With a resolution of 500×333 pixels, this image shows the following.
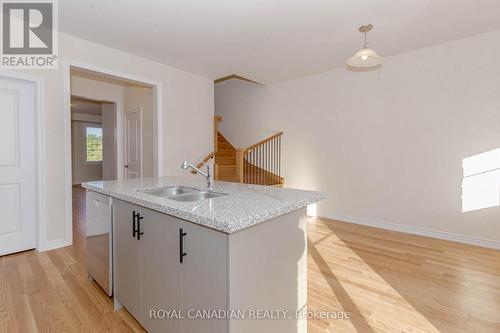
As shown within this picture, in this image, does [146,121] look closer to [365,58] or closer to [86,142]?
[365,58]

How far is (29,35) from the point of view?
288 centimetres

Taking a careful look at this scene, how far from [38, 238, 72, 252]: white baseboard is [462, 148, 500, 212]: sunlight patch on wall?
509cm

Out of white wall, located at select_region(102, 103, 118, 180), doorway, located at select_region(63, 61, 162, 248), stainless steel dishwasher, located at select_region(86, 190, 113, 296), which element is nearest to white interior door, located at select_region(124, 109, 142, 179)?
doorway, located at select_region(63, 61, 162, 248)

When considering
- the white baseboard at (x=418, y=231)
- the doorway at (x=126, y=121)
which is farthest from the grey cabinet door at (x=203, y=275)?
the white baseboard at (x=418, y=231)

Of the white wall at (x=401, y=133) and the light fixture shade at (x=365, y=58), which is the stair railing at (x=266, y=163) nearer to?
the white wall at (x=401, y=133)

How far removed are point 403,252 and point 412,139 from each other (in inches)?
64.9

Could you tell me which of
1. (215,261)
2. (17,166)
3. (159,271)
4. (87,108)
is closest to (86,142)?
(87,108)

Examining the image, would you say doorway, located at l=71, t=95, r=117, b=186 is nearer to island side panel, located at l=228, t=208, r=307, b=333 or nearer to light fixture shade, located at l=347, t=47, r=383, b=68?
light fixture shade, located at l=347, t=47, r=383, b=68

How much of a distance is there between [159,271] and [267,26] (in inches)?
108

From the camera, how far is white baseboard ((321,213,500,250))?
3.17 metres

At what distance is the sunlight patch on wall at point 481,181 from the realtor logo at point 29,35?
200 inches

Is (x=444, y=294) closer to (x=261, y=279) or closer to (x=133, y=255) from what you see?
(x=261, y=279)

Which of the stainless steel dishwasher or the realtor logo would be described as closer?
the stainless steel dishwasher

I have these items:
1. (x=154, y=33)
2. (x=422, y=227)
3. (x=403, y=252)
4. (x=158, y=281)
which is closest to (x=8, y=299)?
(x=158, y=281)
